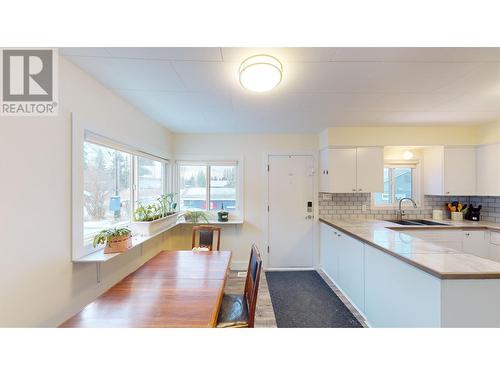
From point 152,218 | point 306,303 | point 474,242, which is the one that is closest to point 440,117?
point 474,242

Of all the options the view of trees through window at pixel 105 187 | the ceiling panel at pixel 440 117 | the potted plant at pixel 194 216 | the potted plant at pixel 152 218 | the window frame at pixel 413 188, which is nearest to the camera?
the view of trees through window at pixel 105 187

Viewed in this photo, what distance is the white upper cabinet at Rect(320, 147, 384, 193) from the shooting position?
3098 millimetres

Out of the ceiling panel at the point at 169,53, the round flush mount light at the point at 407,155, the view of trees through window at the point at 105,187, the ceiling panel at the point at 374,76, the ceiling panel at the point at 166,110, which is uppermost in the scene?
the ceiling panel at the point at 166,110

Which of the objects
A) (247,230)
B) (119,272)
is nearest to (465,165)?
(247,230)

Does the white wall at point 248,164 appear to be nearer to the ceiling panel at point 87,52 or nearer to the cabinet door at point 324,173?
the cabinet door at point 324,173

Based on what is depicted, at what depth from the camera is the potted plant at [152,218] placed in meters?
2.28

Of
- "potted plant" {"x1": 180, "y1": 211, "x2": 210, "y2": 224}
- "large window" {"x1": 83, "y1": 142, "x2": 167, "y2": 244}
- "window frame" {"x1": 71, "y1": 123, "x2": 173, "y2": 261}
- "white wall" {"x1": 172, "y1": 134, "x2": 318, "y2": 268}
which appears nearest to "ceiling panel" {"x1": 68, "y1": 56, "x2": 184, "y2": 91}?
"window frame" {"x1": 71, "y1": 123, "x2": 173, "y2": 261}

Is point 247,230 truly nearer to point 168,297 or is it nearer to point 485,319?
point 168,297

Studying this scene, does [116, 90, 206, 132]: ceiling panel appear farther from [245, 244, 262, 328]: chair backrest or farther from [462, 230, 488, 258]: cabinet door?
[462, 230, 488, 258]: cabinet door

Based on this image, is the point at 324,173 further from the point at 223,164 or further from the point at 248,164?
the point at 223,164

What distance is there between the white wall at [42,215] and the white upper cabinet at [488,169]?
15.3 ft

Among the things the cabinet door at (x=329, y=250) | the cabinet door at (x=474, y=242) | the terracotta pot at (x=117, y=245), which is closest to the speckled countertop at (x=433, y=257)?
the cabinet door at (x=329, y=250)
